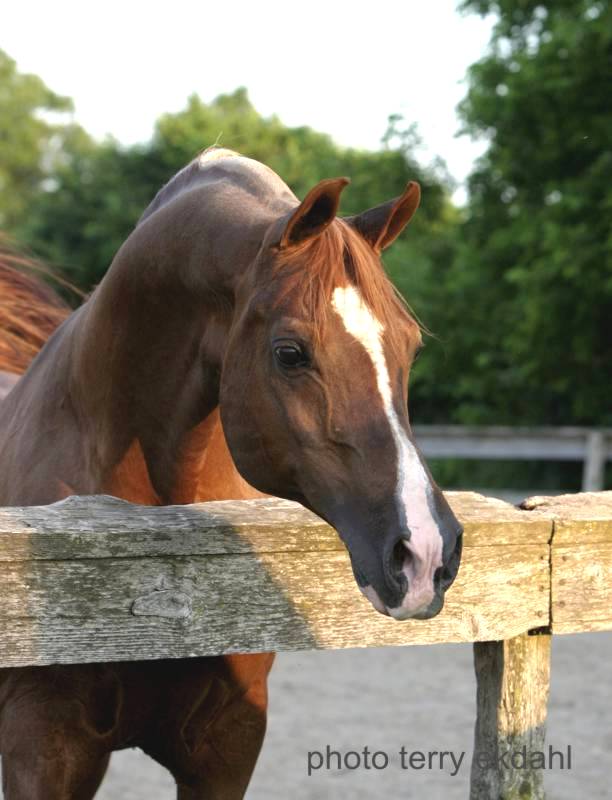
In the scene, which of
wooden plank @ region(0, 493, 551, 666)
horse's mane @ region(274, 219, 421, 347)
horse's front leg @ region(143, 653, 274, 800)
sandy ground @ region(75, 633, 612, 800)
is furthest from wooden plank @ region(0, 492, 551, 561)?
sandy ground @ region(75, 633, 612, 800)

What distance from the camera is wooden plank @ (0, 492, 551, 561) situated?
1870mm

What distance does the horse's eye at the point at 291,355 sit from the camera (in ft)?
6.64

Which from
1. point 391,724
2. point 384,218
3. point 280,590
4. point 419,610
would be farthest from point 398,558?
point 391,724

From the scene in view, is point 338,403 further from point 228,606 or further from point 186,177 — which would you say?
point 186,177

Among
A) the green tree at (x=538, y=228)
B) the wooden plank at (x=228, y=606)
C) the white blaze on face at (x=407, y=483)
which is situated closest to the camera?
the white blaze on face at (x=407, y=483)

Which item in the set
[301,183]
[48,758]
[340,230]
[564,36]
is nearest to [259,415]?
[340,230]

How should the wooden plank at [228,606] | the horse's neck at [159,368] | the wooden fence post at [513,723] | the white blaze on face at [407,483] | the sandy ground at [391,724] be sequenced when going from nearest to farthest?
the white blaze on face at [407,483] < the wooden plank at [228,606] < the wooden fence post at [513,723] < the horse's neck at [159,368] < the sandy ground at [391,724]

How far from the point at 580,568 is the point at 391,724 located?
9.93ft

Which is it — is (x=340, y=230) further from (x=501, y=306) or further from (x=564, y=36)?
(x=501, y=306)

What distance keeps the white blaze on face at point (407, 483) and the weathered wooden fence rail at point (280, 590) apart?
27 centimetres

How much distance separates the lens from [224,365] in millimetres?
2199

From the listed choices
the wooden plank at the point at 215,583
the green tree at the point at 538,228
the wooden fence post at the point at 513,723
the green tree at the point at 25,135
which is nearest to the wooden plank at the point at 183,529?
the wooden plank at the point at 215,583

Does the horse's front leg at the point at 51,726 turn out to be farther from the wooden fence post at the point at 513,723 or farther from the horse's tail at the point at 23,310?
the horse's tail at the point at 23,310

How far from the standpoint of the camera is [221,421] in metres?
2.34
